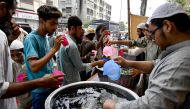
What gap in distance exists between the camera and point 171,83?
118 centimetres

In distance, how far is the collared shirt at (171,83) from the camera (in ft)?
3.88

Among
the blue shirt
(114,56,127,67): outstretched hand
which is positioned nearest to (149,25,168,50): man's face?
(114,56,127,67): outstretched hand

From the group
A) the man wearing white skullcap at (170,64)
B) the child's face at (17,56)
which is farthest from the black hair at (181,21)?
the child's face at (17,56)

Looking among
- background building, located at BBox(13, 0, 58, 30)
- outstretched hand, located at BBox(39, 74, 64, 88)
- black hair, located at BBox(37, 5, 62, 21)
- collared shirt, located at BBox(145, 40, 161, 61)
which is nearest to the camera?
outstretched hand, located at BBox(39, 74, 64, 88)

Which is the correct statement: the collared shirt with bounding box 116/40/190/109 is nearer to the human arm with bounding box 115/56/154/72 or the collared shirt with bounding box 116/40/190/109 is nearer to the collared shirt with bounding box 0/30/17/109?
the collared shirt with bounding box 0/30/17/109

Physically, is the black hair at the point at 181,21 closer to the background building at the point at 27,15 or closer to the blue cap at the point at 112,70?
the blue cap at the point at 112,70

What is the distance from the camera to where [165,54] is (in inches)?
53.4

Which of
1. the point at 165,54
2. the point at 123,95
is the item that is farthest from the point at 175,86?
the point at 123,95

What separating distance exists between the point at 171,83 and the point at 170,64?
12cm

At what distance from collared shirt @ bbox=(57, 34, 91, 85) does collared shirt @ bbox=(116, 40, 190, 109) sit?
1.56 meters

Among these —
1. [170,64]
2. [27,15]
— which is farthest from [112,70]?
[27,15]

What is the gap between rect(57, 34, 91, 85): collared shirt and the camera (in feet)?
8.84

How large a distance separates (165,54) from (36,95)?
171 cm

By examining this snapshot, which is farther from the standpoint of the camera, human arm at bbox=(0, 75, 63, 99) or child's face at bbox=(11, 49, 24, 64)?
child's face at bbox=(11, 49, 24, 64)
